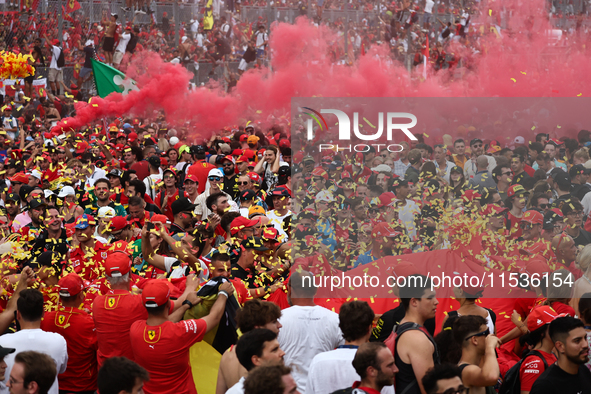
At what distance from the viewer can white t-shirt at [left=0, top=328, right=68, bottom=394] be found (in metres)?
4.33

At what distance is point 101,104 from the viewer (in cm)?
1509

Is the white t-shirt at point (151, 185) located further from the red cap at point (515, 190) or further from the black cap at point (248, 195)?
the red cap at point (515, 190)

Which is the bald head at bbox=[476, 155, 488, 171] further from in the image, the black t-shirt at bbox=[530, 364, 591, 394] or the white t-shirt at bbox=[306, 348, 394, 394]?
the white t-shirt at bbox=[306, 348, 394, 394]

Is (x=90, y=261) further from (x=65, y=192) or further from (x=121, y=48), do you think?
(x=121, y=48)

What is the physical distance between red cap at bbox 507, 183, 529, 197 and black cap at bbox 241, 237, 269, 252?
3312 mm

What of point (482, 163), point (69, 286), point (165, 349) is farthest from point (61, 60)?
point (165, 349)

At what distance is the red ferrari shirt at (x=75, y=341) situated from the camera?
4891mm

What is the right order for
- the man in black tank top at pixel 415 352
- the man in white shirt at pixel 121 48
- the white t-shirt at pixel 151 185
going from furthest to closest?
the man in white shirt at pixel 121 48 < the white t-shirt at pixel 151 185 < the man in black tank top at pixel 415 352

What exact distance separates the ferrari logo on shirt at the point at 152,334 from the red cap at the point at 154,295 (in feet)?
0.51

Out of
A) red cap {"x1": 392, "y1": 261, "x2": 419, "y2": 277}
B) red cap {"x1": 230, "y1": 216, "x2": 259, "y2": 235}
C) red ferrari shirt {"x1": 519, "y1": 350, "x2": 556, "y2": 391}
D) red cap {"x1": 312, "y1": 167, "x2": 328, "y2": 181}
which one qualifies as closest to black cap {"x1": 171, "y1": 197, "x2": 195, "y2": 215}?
red cap {"x1": 230, "y1": 216, "x2": 259, "y2": 235}

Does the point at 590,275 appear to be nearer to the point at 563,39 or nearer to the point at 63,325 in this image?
the point at 63,325

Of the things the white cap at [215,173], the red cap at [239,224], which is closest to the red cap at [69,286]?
the red cap at [239,224]

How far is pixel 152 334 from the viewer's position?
4328mm

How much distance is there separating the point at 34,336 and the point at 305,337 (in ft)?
6.06
